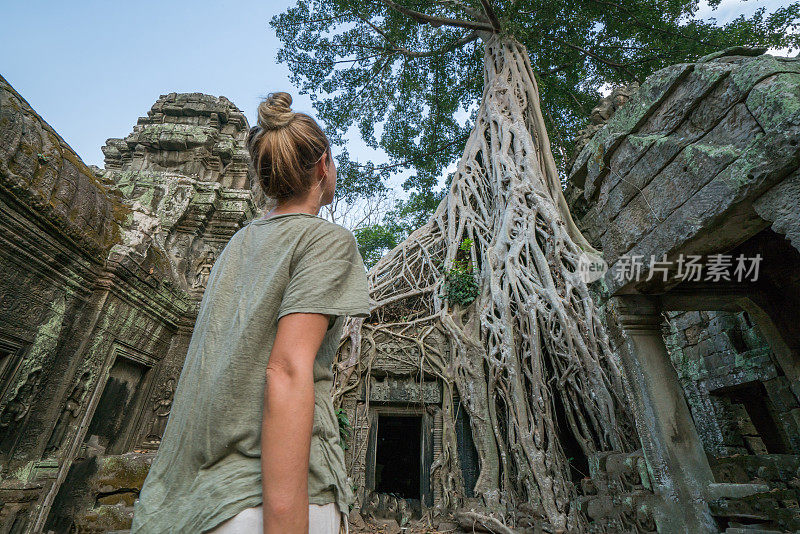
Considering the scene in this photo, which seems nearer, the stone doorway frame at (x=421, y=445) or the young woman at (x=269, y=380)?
the young woman at (x=269, y=380)

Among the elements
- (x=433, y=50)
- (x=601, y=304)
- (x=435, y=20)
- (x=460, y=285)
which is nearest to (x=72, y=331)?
(x=601, y=304)

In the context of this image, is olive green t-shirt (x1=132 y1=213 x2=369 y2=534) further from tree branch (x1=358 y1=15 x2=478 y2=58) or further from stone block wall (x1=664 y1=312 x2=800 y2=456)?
tree branch (x1=358 y1=15 x2=478 y2=58)

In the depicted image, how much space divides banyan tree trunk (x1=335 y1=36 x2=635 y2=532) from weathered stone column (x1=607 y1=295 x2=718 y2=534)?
1590 mm

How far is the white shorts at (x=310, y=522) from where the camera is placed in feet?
1.75

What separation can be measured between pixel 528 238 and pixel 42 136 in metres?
4.82

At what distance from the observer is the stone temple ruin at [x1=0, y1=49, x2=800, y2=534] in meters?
1.68

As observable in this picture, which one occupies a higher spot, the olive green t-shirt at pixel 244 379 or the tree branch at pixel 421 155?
the tree branch at pixel 421 155

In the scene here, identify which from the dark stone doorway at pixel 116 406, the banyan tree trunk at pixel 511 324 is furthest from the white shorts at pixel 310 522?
the banyan tree trunk at pixel 511 324

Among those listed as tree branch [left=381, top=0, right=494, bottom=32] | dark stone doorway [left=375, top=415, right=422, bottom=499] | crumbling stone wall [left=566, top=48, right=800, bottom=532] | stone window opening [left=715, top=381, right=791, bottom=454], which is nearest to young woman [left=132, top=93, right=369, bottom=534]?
crumbling stone wall [left=566, top=48, right=800, bottom=532]

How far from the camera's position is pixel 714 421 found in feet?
16.8

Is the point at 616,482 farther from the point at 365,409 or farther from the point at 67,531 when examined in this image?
the point at 67,531

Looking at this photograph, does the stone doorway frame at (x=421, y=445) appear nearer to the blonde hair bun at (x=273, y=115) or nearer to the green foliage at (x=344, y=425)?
the green foliage at (x=344, y=425)

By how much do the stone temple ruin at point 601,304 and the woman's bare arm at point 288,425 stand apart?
169 centimetres

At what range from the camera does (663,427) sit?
6.73ft
